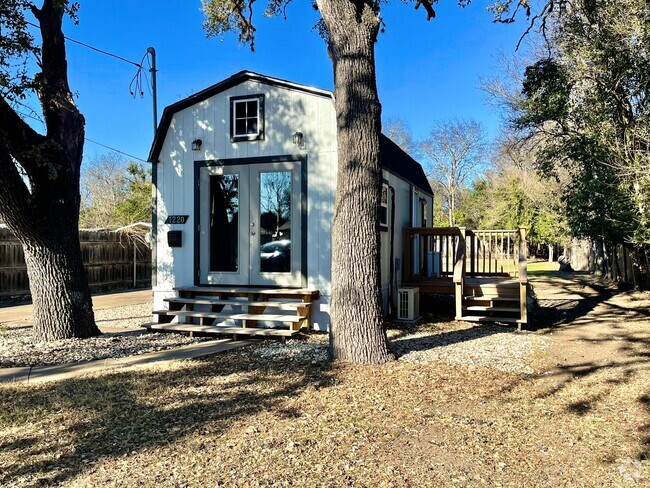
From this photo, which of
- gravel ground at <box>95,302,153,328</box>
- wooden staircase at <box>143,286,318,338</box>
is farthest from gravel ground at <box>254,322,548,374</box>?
gravel ground at <box>95,302,153,328</box>

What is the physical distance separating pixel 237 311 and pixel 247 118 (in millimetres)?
3071

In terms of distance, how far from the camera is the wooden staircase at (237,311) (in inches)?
255

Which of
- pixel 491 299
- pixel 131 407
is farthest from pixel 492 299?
pixel 131 407

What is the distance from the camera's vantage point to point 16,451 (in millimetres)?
2832

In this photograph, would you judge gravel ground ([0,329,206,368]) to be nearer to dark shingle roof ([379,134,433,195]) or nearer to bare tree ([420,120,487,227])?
dark shingle roof ([379,134,433,195])

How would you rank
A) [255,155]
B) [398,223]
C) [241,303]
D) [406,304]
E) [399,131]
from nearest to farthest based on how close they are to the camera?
[241,303] → [255,155] → [406,304] → [398,223] → [399,131]

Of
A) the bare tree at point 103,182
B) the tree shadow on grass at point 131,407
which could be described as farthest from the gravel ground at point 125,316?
the bare tree at point 103,182

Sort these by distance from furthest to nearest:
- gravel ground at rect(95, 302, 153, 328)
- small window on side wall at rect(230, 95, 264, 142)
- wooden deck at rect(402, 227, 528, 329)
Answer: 1. gravel ground at rect(95, 302, 153, 328)
2. wooden deck at rect(402, 227, 528, 329)
3. small window on side wall at rect(230, 95, 264, 142)

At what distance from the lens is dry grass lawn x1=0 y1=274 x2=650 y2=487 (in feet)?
8.38

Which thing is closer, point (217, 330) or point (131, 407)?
point (131, 407)

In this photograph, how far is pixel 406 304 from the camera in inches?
306

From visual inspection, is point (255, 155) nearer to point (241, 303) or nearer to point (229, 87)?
point (229, 87)

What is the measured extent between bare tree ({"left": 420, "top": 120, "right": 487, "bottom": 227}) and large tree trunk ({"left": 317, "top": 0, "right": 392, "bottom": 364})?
28.9 meters

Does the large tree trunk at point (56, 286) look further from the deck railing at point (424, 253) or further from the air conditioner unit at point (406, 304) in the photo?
the deck railing at point (424, 253)
